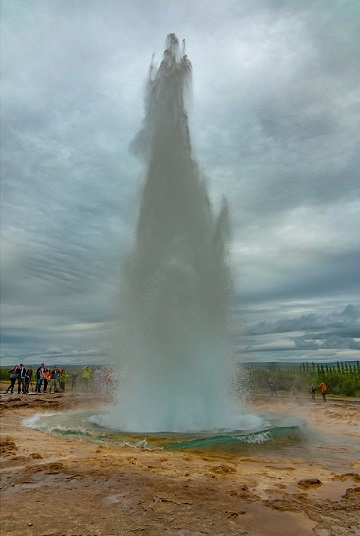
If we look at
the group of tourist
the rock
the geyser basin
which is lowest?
the rock

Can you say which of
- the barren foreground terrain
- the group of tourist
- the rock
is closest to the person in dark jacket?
the group of tourist

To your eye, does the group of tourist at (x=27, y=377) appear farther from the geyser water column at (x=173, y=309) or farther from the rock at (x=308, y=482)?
the rock at (x=308, y=482)

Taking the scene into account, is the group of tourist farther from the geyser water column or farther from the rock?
the rock

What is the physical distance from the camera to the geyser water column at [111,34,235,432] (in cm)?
1062

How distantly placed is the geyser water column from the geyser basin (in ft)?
2.54

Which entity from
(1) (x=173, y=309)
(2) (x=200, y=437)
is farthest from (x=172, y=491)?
(1) (x=173, y=309)

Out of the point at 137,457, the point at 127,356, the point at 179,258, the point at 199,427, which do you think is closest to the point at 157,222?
the point at 179,258

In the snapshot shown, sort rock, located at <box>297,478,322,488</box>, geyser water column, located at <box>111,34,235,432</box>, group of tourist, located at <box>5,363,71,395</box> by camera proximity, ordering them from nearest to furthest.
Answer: rock, located at <box>297,478,322,488</box> → geyser water column, located at <box>111,34,235,432</box> → group of tourist, located at <box>5,363,71,395</box>

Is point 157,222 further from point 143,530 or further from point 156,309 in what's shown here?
point 143,530

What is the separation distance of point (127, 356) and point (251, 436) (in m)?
A: 4.40

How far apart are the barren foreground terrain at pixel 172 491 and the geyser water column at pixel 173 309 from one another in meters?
3.05

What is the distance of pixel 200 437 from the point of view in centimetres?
869

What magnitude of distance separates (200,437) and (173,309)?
3.73 metres

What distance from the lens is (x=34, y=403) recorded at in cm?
1559
